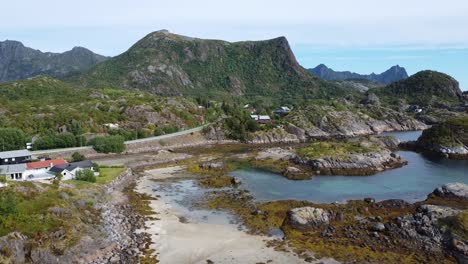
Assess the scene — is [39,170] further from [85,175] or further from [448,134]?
[448,134]

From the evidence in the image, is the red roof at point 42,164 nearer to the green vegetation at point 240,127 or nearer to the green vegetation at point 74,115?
the green vegetation at point 74,115

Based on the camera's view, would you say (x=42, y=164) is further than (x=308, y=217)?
Yes

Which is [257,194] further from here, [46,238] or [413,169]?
[413,169]

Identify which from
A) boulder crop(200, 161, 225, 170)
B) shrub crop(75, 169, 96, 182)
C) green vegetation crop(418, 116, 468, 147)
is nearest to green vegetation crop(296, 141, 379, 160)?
boulder crop(200, 161, 225, 170)

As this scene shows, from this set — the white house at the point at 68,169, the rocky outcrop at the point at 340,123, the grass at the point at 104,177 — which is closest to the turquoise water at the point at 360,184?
the grass at the point at 104,177

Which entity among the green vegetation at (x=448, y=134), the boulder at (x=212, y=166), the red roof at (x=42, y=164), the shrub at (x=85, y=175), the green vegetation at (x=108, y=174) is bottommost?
the boulder at (x=212, y=166)

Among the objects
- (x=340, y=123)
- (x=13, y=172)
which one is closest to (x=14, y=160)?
(x=13, y=172)
